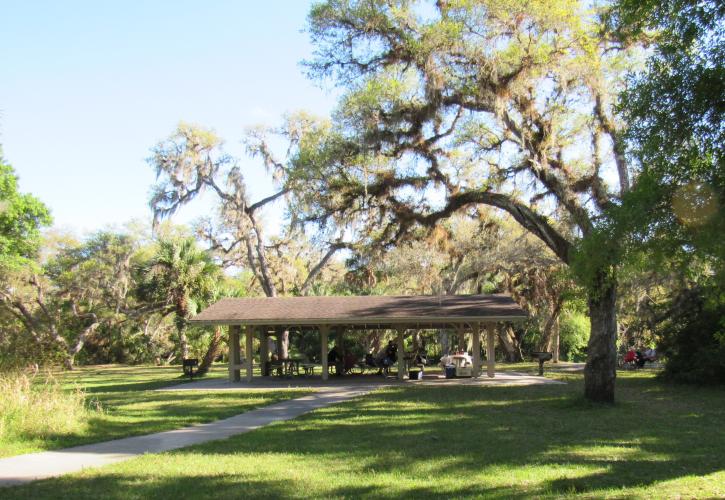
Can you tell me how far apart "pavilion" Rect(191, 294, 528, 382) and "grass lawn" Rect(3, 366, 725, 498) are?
24.5 feet

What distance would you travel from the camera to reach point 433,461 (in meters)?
8.14

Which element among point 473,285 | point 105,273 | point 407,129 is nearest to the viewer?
point 407,129

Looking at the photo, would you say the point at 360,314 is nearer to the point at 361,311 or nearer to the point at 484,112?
the point at 361,311

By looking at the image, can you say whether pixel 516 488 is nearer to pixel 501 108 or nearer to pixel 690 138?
pixel 690 138

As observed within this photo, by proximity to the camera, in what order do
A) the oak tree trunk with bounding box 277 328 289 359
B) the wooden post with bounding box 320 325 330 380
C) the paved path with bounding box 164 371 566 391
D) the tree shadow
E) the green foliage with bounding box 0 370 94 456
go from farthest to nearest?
the oak tree trunk with bounding box 277 328 289 359, the wooden post with bounding box 320 325 330 380, the paved path with bounding box 164 371 566 391, the green foliage with bounding box 0 370 94 456, the tree shadow

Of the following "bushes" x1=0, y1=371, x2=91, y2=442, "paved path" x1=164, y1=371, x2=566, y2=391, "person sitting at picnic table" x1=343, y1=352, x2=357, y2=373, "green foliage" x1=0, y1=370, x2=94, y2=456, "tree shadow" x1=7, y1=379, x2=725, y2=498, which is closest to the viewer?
"tree shadow" x1=7, y1=379, x2=725, y2=498

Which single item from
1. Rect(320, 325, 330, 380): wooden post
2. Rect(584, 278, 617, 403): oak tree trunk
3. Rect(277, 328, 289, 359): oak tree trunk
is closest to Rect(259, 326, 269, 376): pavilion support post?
Rect(277, 328, 289, 359): oak tree trunk

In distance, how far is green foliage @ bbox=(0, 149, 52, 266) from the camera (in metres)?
28.9

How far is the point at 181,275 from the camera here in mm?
27297

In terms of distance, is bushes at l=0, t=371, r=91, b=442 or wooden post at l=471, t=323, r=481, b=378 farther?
wooden post at l=471, t=323, r=481, b=378

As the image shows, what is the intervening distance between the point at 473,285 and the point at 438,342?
7783 mm

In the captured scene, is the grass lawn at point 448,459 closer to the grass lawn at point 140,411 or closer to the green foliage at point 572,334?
the grass lawn at point 140,411

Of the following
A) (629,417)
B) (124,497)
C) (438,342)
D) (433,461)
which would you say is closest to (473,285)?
(438,342)

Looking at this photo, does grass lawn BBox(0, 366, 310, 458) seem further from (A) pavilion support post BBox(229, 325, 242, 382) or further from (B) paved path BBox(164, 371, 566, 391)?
(A) pavilion support post BBox(229, 325, 242, 382)
